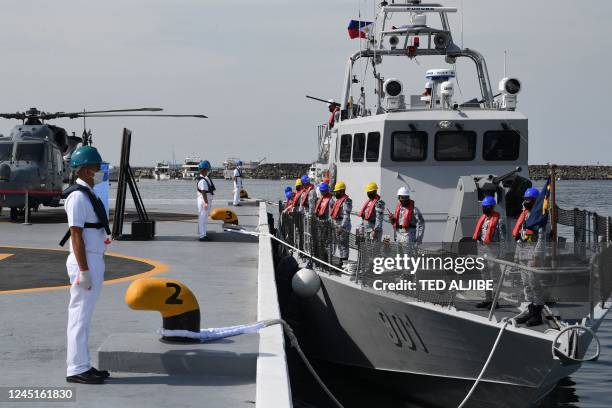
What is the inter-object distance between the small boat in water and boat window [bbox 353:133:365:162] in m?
0.04

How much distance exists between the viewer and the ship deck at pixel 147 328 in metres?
6.80

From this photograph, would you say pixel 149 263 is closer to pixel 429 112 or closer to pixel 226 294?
pixel 226 294

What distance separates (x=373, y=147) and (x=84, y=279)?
9986mm

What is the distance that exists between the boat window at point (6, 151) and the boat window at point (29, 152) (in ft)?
0.72

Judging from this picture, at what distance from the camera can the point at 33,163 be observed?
83.4 feet

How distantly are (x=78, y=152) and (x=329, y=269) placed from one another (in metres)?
7.42

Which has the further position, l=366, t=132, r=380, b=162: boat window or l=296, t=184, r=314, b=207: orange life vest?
l=296, t=184, r=314, b=207: orange life vest

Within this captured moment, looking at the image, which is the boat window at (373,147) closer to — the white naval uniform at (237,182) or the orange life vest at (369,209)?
the orange life vest at (369,209)

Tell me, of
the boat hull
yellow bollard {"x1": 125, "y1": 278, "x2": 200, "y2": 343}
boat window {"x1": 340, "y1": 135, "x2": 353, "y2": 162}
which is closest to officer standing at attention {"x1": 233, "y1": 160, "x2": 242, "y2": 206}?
boat window {"x1": 340, "y1": 135, "x2": 353, "y2": 162}

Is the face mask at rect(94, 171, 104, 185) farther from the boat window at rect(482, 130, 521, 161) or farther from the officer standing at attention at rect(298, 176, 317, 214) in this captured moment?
the boat window at rect(482, 130, 521, 161)

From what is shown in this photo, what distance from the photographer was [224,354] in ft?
24.7

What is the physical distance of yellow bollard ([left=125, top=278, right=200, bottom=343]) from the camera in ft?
24.4

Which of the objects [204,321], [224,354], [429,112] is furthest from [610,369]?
[224,354]

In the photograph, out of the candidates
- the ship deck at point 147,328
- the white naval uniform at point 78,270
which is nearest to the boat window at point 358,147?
the ship deck at point 147,328
